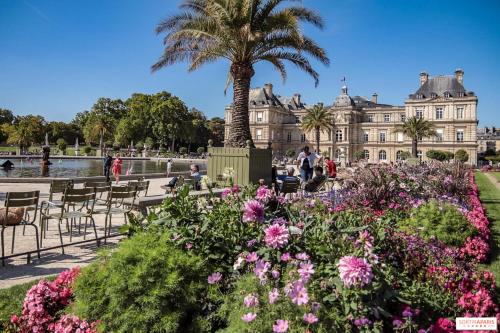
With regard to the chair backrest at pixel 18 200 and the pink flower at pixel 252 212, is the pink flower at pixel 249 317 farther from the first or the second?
the chair backrest at pixel 18 200

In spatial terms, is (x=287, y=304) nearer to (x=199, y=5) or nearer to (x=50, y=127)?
(x=199, y=5)

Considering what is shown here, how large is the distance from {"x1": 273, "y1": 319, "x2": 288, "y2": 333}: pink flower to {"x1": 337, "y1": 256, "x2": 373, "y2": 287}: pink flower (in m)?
0.46

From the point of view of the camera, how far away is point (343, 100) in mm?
75000

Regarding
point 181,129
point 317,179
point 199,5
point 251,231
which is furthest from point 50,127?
point 251,231

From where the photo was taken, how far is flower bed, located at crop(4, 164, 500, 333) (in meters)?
2.48

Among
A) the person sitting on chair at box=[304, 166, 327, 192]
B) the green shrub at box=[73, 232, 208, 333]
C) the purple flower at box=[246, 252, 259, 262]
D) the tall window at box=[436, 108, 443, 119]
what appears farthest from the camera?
the tall window at box=[436, 108, 443, 119]

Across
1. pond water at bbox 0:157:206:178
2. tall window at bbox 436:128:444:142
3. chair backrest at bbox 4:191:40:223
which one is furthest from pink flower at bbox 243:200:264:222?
tall window at bbox 436:128:444:142

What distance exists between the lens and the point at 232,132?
565 inches

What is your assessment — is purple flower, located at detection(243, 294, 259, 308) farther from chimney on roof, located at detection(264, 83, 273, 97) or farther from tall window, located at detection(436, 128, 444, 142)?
chimney on roof, located at detection(264, 83, 273, 97)

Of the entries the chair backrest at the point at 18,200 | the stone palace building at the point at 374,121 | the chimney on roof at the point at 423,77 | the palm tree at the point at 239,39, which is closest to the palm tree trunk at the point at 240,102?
the palm tree at the point at 239,39

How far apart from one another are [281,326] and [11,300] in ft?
10.3

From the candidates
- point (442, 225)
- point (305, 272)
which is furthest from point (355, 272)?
point (442, 225)

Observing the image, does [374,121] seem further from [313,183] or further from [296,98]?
[313,183]

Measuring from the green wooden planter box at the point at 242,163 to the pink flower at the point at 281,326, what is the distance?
10738 mm
